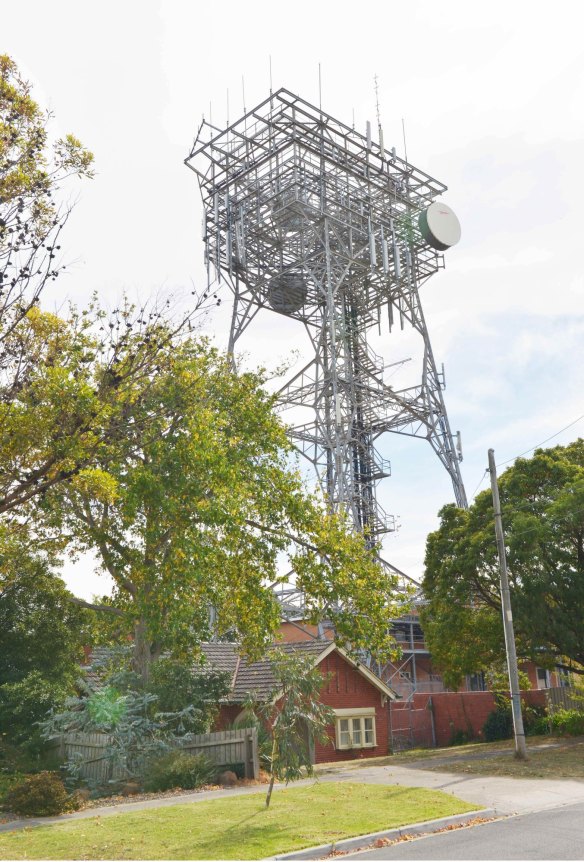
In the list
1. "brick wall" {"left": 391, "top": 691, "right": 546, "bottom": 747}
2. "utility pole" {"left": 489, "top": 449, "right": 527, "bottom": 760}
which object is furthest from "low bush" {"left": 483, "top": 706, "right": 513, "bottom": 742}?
"utility pole" {"left": 489, "top": 449, "right": 527, "bottom": 760}

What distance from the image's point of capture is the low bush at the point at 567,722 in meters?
29.6

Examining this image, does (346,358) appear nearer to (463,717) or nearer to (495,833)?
(463,717)

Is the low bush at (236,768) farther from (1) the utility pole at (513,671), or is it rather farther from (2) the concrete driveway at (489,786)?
(1) the utility pole at (513,671)

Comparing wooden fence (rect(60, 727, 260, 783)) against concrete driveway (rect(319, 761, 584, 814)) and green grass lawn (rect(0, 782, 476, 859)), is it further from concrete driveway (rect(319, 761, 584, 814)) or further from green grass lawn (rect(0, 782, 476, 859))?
green grass lawn (rect(0, 782, 476, 859))

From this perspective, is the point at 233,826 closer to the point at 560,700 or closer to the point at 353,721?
the point at 353,721

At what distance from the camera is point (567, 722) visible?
98.3 ft

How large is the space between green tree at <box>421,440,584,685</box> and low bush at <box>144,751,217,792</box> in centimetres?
1225

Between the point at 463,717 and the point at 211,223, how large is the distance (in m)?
28.9

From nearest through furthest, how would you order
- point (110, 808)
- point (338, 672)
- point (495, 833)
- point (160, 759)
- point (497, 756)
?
point (495, 833), point (110, 808), point (160, 759), point (497, 756), point (338, 672)

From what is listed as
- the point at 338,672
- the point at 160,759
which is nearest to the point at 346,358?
the point at 338,672

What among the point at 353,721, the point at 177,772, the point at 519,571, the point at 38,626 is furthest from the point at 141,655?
the point at 519,571

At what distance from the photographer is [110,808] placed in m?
17.1

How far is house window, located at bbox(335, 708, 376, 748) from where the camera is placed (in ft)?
94.4

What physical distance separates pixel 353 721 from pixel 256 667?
4559 millimetres
